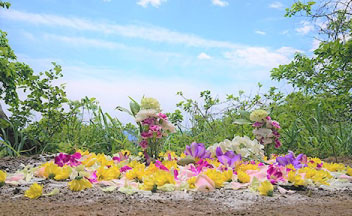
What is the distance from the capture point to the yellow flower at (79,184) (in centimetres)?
222

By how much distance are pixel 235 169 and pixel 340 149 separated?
2.71 m

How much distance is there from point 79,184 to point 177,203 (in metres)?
0.71

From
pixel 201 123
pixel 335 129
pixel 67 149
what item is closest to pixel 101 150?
pixel 67 149

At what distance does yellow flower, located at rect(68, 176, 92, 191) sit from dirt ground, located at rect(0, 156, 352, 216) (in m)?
0.04

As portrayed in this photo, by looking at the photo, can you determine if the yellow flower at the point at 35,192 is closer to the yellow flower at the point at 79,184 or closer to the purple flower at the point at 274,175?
the yellow flower at the point at 79,184

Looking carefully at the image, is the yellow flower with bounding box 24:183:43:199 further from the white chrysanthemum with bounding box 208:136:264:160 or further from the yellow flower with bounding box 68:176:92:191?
the white chrysanthemum with bounding box 208:136:264:160

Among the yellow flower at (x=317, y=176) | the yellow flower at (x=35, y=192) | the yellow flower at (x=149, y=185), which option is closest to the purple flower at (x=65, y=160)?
the yellow flower at (x=35, y=192)

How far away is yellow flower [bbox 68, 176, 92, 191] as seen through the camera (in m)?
2.22

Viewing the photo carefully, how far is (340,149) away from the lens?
4.82 m

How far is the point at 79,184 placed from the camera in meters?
2.24

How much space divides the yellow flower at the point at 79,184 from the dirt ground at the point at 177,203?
42 millimetres

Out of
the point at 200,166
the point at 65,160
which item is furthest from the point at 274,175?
the point at 65,160

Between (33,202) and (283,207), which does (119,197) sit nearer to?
(33,202)

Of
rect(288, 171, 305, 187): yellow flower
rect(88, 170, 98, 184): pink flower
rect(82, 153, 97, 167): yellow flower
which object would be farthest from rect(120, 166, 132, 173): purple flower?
rect(288, 171, 305, 187): yellow flower
